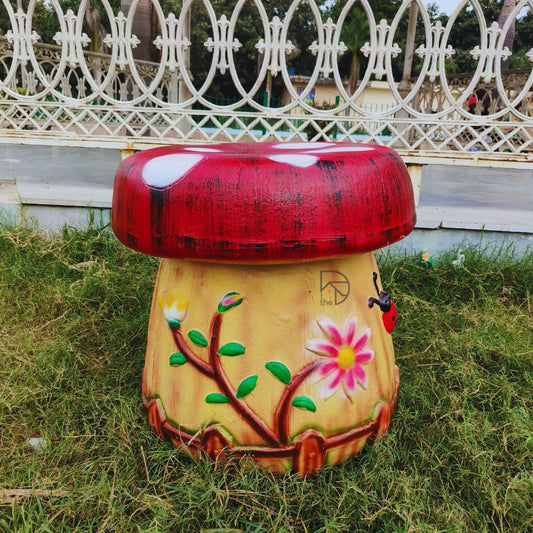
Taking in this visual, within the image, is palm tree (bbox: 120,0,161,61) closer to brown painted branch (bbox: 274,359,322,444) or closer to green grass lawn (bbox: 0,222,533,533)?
green grass lawn (bbox: 0,222,533,533)

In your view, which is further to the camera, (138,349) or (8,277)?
(8,277)

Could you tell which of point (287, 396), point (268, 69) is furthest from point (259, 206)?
point (268, 69)

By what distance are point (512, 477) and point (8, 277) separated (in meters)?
2.09

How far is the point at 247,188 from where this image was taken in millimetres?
1028

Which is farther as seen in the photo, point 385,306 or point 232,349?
point 385,306

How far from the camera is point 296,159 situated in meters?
1.06

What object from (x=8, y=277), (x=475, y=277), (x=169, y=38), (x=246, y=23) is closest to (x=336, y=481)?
(x=475, y=277)

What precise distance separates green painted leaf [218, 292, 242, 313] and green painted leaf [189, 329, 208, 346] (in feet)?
0.31

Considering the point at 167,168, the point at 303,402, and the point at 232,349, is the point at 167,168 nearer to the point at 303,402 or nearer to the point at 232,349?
the point at 232,349

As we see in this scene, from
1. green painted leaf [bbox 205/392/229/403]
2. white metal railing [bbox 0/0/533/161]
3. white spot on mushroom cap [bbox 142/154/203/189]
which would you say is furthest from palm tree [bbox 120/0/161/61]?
green painted leaf [bbox 205/392/229/403]

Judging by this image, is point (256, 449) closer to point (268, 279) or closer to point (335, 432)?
point (335, 432)

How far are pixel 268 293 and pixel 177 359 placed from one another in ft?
0.97

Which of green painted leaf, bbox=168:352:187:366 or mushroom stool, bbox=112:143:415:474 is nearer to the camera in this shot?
mushroom stool, bbox=112:143:415:474

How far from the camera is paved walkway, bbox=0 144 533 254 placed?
2521 mm
